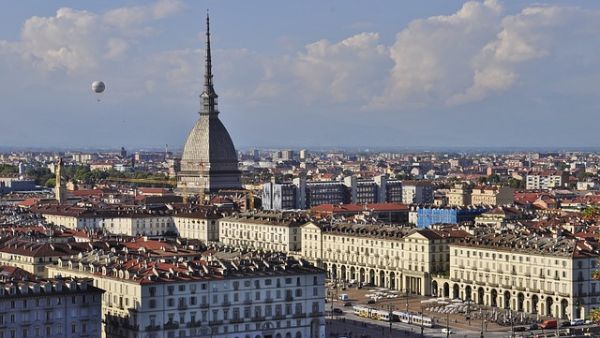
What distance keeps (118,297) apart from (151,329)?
7.38 feet

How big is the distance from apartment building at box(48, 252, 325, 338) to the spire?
3615 inches

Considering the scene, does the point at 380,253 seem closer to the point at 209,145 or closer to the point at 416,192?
the point at 209,145

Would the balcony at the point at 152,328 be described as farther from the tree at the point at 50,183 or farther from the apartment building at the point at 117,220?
the tree at the point at 50,183

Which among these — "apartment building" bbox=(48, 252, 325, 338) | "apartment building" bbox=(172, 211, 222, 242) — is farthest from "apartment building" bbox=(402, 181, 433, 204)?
"apartment building" bbox=(48, 252, 325, 338)

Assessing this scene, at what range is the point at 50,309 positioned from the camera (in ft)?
154

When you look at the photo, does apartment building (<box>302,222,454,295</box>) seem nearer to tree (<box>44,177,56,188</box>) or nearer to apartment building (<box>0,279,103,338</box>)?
apartment building (<box>0,279,103,338</box>)

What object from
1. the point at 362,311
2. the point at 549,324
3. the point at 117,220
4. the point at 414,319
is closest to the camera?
the point at 549,324

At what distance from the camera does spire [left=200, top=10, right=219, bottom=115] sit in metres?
146

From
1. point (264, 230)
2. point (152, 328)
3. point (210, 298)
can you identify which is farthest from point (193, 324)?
point (264, 230)

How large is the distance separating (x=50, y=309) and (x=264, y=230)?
4547 centimetres

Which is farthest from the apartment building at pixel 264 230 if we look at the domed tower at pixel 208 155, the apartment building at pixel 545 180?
the apartment building at pixel 545 180

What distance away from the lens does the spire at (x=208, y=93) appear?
480 feet

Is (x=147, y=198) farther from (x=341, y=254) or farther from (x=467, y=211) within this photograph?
(x=341, y=254)

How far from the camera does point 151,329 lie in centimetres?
4906
